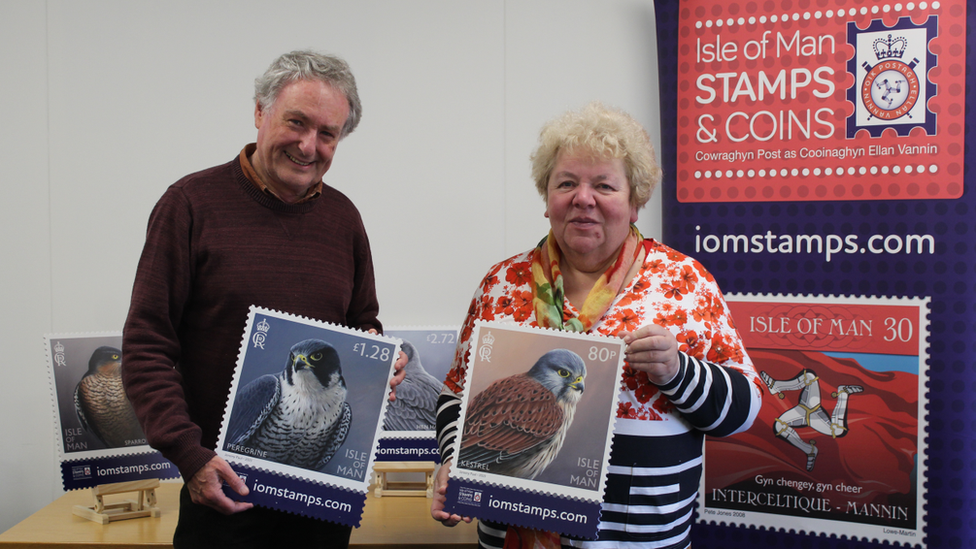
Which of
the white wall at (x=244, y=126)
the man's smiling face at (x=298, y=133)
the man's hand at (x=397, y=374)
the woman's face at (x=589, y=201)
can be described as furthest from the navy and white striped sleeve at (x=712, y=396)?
the white wall at (x=244, y=126)

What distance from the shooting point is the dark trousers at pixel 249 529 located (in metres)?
1.47

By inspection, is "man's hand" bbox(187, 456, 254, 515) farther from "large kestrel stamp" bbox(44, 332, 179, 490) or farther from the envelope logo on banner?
the envelope logo on banner

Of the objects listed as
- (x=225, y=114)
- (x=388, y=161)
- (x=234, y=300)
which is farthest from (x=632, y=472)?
(x=225, y=114)

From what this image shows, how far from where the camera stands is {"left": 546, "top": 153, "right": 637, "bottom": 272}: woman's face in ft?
4.77

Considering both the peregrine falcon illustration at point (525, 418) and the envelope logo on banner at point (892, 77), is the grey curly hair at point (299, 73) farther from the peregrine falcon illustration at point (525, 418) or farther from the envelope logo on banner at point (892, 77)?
the envelope logo on banner at point (892, 77)

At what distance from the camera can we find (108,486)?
2160 millimetres

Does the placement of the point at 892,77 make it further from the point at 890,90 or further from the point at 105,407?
the point at 105,407

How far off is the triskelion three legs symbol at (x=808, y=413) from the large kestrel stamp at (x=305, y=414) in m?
1.54

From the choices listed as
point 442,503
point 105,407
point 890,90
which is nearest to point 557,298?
point 442,503

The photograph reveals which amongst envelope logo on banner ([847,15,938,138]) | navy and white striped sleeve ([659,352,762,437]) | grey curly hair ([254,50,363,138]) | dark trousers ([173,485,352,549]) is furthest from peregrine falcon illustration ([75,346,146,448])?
envelope logo on banner ([847,15,938,138])

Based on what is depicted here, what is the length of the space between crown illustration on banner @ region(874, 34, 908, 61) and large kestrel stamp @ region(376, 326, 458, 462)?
1899mm

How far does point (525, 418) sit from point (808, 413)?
140 cm

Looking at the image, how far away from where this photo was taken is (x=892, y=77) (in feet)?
6.74

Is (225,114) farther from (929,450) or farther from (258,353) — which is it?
(929,450)
